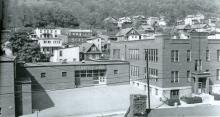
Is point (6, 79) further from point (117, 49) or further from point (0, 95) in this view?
point (117, 49)

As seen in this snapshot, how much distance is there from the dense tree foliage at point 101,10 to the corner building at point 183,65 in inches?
2853

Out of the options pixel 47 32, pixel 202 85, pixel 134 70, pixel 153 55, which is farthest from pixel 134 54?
pixel 47 32

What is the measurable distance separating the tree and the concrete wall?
901 inches

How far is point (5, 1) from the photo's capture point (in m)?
6.79

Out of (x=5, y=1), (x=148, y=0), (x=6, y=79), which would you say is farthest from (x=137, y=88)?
(x=148, y=0)

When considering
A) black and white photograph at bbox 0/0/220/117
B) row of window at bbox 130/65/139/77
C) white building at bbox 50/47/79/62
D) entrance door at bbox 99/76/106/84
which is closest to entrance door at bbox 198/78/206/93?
black and white photograph at bbox 0/0/220/117

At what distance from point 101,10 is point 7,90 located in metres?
130

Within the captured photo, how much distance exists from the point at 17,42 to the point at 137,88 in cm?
2426

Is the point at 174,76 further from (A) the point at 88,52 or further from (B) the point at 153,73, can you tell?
(A) the point at 88,52

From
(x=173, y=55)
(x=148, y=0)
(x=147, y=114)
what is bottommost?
(x=147, y=114)

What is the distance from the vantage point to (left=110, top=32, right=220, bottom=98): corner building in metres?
32.5

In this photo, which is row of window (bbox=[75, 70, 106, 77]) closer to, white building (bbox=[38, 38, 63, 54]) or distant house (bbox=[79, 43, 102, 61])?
distant house (bbox=[79, 43, 102, 61])

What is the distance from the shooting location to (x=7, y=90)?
2378 cm

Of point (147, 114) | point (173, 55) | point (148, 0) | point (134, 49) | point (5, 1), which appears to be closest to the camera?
point (5, 1)
